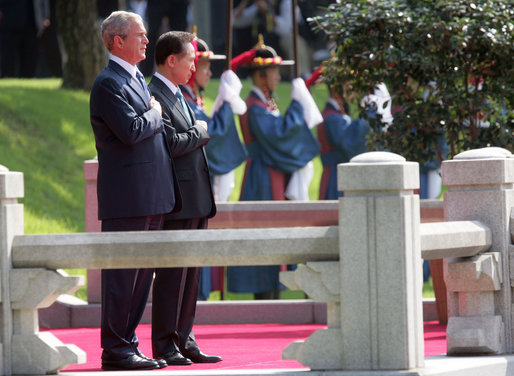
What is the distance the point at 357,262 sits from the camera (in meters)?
4.79

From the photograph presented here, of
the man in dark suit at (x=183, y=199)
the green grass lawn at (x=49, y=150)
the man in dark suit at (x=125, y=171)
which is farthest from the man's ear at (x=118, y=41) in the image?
the green grass lawn at (x=49, y=150)

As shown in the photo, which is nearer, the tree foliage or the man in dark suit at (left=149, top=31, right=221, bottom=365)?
the man in dark suit at (left=149, top=31, right=221, bottom=365)

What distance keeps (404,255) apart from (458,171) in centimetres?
A: 115

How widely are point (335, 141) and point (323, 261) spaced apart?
6899mm

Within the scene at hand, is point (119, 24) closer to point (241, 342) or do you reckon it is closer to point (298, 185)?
point (241, 342)

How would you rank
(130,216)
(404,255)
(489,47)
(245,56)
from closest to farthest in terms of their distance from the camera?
(404,255)
(130,216)
(489,47)
(245,56)

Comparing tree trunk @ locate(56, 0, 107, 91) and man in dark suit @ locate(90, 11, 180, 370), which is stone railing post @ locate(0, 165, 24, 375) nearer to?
man in dark suit @ locate(90, 11, 180, 370)

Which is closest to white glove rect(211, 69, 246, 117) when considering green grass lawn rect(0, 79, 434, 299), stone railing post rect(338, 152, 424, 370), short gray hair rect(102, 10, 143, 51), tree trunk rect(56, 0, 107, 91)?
green grass lawn rect(0, 79, 434, 299)

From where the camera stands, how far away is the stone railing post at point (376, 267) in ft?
15.6

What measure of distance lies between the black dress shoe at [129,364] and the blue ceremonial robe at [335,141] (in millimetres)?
6606

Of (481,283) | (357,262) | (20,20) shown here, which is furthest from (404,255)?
(20,20)

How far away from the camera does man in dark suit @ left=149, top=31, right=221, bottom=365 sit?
18.1 feet

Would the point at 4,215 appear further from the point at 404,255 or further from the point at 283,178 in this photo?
the point at 283,178

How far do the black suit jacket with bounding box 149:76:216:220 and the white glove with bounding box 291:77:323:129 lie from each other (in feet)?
16.9
